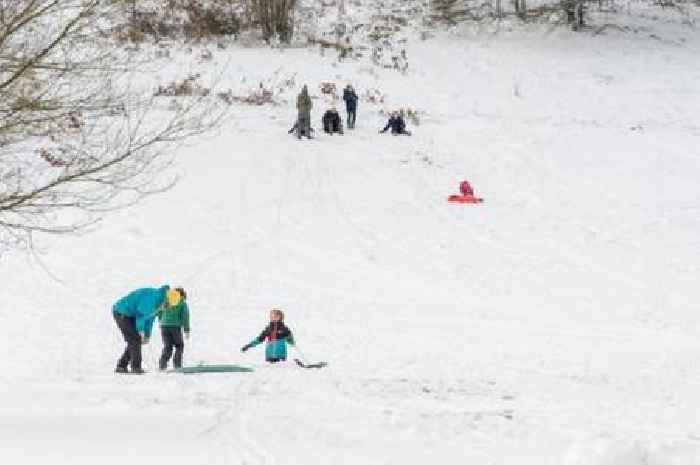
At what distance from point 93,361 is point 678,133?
812 inches

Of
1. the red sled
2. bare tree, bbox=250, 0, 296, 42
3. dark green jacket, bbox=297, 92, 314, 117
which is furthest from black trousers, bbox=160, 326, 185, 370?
bare tree, bbox=250, 0, 296, 42

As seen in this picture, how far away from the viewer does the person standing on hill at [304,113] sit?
84.2ft

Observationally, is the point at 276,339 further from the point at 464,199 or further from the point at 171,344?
the point at 464,199

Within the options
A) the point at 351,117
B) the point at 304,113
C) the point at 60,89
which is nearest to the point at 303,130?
the point at 304,113

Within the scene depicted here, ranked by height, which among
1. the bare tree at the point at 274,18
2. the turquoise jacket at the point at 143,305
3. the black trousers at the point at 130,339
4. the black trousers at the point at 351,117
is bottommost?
the black trousers at the point at 130,339

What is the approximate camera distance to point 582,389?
1127 centimetres

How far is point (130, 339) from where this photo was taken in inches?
454

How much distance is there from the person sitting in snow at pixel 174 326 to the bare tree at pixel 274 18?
2415 centimetres

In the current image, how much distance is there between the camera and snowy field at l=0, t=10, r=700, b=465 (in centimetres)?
857

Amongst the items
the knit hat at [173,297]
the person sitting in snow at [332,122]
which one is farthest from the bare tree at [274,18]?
the knit hat at [173,297]

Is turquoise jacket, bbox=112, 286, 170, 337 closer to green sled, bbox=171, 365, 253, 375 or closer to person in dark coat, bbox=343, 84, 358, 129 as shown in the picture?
green sled, bbox=171, 365, 253, 375

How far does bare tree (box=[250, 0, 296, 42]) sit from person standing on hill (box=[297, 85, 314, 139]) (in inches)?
369

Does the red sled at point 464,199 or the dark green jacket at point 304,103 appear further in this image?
the dark green jacket at point 304,103

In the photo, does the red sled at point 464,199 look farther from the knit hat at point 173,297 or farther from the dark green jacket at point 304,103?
the knit hat at point 173,297
